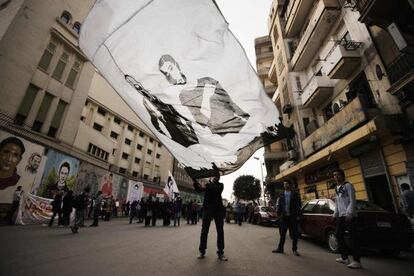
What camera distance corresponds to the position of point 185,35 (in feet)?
10.8

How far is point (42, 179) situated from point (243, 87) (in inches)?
638

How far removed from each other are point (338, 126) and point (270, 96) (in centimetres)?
1162

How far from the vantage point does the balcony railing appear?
832 cm

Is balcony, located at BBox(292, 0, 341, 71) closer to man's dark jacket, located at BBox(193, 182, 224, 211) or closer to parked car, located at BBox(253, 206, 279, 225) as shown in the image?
parked car, located at BBox(253, 206, 279, 225)

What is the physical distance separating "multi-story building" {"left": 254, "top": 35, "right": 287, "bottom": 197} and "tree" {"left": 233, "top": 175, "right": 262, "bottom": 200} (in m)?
17.8

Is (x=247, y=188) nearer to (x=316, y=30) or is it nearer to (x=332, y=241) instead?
(x=316, y=30)

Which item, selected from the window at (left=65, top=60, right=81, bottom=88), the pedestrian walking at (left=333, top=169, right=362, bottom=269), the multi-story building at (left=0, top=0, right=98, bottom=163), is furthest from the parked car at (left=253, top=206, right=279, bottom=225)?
the window at (left=65, top=60, right=81, bottom=88)

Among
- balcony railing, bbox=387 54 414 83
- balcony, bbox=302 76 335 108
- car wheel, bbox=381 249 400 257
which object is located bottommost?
car wheel, bbox=381 249 400 257

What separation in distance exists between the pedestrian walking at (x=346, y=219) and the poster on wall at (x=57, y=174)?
54.9ft

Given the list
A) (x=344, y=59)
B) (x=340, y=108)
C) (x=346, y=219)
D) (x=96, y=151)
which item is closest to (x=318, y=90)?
(x=340, y=108)

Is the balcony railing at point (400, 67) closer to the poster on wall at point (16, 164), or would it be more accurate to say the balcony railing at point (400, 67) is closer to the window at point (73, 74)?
the poster on wall at point (16, 164)

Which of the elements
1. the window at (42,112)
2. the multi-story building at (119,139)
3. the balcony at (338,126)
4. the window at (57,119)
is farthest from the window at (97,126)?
the balcony at (338,126)

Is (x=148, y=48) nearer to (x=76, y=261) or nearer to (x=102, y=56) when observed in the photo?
(x=102, y=56)

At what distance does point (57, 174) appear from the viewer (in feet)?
52.6
